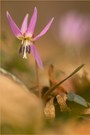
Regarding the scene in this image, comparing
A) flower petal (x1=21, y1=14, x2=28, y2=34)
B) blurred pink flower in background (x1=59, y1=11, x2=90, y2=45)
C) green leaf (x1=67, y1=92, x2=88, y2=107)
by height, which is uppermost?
blurred pink flower in background (x1=59, y1=11, x2=90, y2=45)

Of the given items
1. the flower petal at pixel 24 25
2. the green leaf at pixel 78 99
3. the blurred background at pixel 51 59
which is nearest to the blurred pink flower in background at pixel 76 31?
the blurred background at pixel 51 59

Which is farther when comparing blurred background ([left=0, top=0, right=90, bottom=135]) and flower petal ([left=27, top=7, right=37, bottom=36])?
flower petal ([left=27, top=7, right=37, bottom=36])

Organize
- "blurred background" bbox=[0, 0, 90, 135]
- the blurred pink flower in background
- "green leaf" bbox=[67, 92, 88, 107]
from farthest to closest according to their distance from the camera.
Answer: the blurred pink flower in background, "green leaf" bbox=[67, 92, 88, 107], "blurred background" bbox=[0, 0, 90, 135]

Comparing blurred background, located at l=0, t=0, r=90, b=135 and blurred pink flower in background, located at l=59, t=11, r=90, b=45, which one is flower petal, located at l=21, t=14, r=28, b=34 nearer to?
blurred background, located at l=0, t=0, r=90, b=135

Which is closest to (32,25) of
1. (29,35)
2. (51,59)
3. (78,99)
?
(29,35)

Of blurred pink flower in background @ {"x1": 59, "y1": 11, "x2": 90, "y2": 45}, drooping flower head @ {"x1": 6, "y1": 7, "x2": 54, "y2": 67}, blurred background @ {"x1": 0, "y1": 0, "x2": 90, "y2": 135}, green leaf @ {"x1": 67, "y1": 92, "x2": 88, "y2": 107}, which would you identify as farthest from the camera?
blurred pink flower in background @ {"x1": 59, "y1": 11, "x2": 90, "y2": 45}

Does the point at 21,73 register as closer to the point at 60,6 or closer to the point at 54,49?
the point at 54,49

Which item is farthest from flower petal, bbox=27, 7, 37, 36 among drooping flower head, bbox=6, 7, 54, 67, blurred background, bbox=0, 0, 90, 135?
blurred background, bbox=0, 0, 90, 135

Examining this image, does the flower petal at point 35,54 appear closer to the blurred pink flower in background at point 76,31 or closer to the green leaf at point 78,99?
the green leaf at point 78,99

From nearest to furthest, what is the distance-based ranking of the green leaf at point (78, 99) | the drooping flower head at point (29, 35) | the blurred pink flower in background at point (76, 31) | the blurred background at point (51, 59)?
the blurred background at point (51, 59)
the green leaf at point (78, 99)
the drooping flower head at point (29, 35)
the blurred pink flower in background at point (76, 31)

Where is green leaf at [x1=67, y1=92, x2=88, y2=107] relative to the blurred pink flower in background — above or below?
below

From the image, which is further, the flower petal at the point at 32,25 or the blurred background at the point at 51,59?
the flower petal at the point at 32,25
